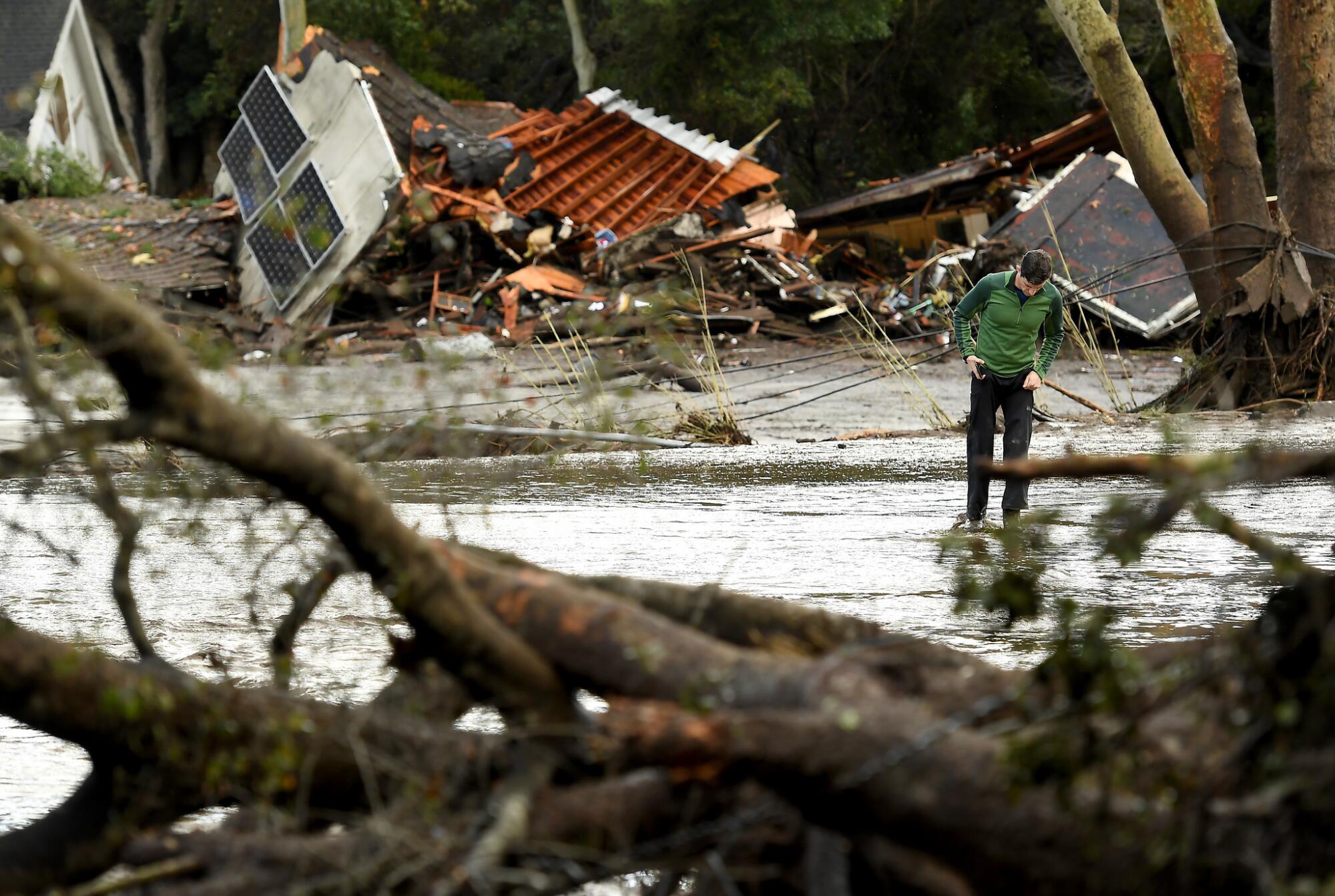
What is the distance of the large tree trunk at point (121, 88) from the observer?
41.7 meters

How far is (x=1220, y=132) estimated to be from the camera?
12914 millimetres

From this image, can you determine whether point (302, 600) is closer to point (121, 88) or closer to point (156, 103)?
point (156, 103)

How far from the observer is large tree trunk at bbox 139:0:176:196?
40.5 meters

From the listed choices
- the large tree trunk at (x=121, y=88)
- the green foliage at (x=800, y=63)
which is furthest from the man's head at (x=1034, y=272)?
the large tree trunk at (x=121, y=88)

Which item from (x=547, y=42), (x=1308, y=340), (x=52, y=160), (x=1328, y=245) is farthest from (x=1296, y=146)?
(x=547, y=42)

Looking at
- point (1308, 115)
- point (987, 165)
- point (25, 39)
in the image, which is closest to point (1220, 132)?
point (1308, 115)

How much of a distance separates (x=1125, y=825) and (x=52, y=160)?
100 ft

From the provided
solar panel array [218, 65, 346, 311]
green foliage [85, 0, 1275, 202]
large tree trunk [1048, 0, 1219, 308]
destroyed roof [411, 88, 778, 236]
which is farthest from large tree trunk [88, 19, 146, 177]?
large tree trunk [1048, 0, 1219, 308]

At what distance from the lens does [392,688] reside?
10.3 feet

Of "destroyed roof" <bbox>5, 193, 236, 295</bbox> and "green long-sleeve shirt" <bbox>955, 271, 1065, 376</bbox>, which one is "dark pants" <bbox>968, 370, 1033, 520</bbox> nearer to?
"green long-sleeve shirt" <bbox>955, 271, 1065, 376</bbox>

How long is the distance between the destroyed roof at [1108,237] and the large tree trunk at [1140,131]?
6.08 metres

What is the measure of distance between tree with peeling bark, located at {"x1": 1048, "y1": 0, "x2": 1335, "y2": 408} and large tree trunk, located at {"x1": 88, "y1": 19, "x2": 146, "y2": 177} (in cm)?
3522

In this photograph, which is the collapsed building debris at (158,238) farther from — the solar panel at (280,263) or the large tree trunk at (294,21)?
the large tree trunk at (294,21)

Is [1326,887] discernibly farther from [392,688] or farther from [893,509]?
[893,509]
